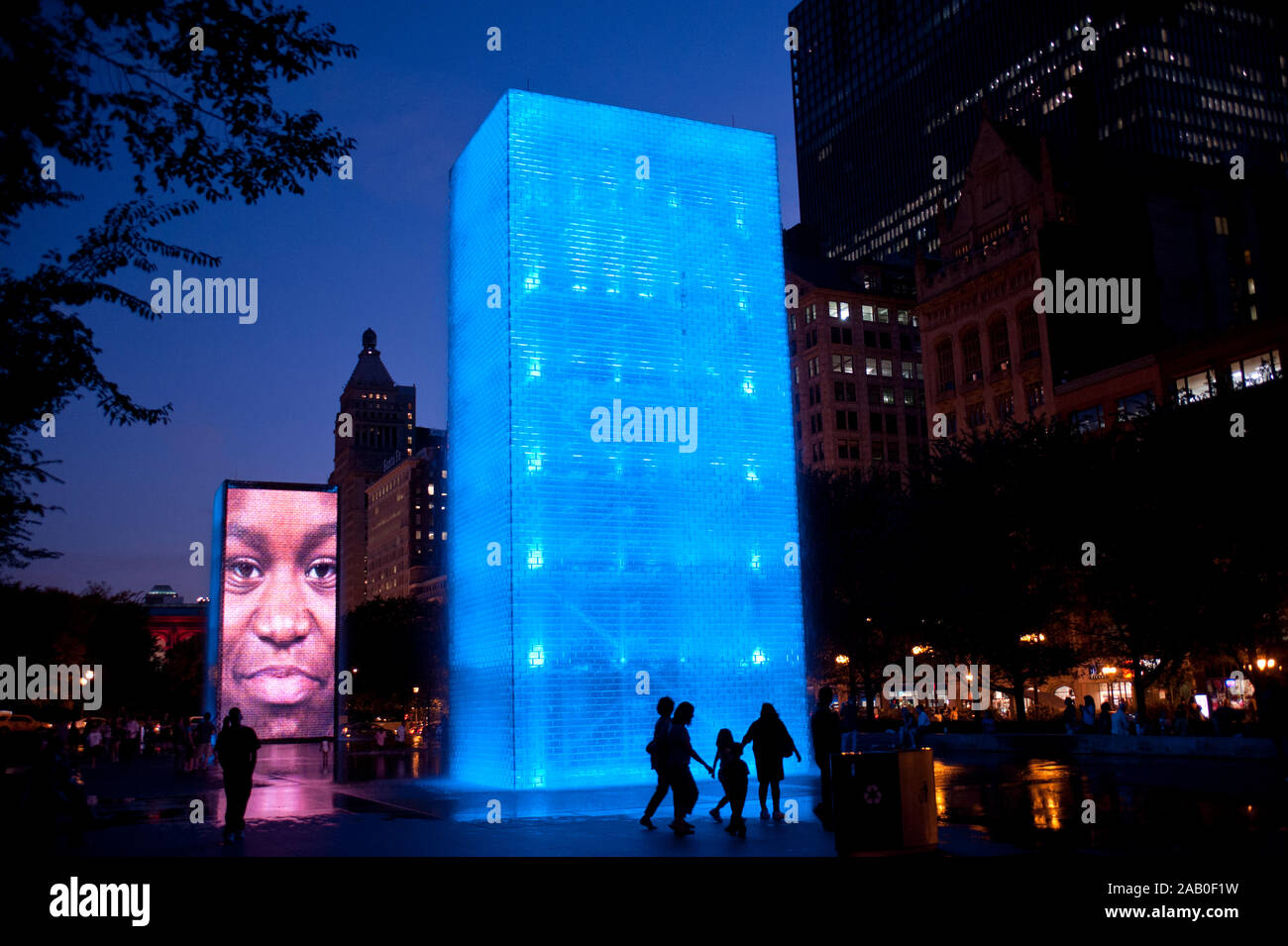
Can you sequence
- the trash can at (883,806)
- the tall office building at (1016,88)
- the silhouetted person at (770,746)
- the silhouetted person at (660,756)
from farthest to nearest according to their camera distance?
the tall office building at (1016,88) → the silhouetted person at (770,746) → the silhouetted person at (660,756) → the trash can at (883,806)

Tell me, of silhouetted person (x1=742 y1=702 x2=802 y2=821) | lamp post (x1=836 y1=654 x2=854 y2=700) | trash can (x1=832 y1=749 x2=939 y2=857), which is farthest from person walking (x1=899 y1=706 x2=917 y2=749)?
trash can (x1=832 y1=749 x2=939 y2=857)

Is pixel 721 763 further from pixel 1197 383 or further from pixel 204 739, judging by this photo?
pixel 1197 383

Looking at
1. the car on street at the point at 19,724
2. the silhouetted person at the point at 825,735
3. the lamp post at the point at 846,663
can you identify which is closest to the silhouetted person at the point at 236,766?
the silhouetted person at the point at 825,735

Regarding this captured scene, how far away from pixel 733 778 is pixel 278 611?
38.2 metres

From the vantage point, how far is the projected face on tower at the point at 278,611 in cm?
4931

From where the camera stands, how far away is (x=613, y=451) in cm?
2875

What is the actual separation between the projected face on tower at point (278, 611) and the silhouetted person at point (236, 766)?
33038 mm

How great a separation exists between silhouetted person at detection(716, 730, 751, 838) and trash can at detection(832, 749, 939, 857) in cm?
368

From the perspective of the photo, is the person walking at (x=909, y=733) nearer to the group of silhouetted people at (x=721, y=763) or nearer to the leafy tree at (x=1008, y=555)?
the leafy tree at (x=1008, y=555)

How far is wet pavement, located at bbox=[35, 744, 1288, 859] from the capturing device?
48.2 ft

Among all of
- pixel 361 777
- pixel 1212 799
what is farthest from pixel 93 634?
pixel 1212 799

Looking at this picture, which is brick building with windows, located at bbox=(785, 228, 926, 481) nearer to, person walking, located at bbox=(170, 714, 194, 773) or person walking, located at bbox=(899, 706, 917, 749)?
person walking, located at bbox=(899, 706, 917, 749)

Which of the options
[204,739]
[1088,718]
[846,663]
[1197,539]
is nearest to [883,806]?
[1197,539]
